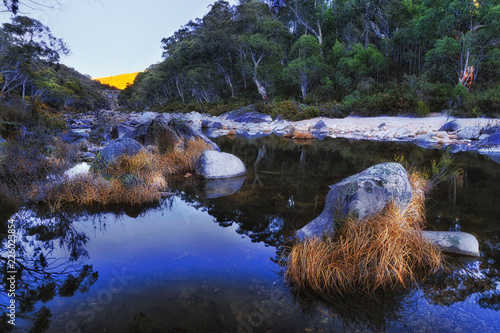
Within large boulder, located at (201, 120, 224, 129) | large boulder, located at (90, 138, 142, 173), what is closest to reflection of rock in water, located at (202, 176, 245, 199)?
large boulder, located at (90, 138, 142, 173)

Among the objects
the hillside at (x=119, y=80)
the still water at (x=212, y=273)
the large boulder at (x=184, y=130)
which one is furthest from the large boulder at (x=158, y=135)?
the hillside at (x=119, y=80)

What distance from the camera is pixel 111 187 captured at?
20.1 feet

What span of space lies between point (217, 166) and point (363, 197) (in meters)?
5.07

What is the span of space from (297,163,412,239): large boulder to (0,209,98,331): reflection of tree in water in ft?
10.1

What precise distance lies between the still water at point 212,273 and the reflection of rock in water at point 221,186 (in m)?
0.07

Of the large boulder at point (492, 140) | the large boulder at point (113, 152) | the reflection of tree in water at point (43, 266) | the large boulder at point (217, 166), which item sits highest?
the large boulder at point (113, 152)

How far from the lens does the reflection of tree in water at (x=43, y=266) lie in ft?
9.71

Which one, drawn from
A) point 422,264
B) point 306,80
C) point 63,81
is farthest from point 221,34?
point 422,264

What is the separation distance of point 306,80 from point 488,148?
73.6 ft

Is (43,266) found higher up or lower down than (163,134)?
lower down

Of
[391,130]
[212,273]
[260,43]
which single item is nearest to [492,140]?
[391,130]

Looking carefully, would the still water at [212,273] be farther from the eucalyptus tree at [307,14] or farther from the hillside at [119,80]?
the hillside at [119,80]

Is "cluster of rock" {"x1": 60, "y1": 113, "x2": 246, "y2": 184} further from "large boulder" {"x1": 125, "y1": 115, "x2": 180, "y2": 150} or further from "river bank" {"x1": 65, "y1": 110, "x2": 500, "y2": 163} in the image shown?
"river bank" {"x1": 65, "y1": 110, "x2": 500, "y2": 163}

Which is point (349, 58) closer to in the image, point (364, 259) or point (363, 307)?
point (364, 259)
